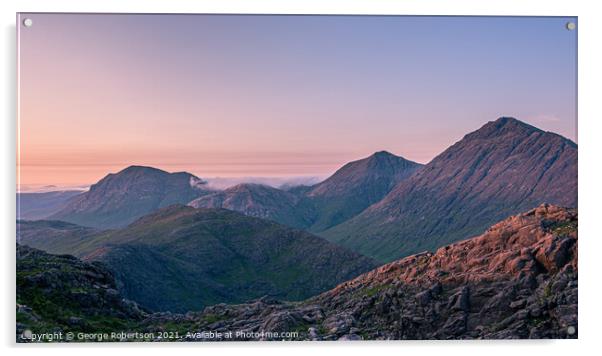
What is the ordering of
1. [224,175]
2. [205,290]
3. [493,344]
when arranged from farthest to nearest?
[205,290] → [224,175] → [493,344]

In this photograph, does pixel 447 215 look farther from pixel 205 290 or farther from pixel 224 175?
pixel 224 175

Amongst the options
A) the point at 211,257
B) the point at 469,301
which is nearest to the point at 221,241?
the point at 211,257

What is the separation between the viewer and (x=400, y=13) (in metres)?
23.1

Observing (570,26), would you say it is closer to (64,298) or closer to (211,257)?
(64,298)

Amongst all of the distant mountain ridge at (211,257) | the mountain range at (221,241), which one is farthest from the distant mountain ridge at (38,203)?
the distant mountain ridge at (211,257)

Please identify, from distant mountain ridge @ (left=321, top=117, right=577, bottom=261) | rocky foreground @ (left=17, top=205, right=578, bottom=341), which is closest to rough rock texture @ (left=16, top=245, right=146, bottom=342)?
rocky foreground @ (left=17, top=205, right=578, bottom=341)

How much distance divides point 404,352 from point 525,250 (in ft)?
21.6

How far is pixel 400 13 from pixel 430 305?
11.7 metres

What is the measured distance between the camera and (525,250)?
23672 mm

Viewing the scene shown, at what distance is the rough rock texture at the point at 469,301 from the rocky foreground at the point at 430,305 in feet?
0.13

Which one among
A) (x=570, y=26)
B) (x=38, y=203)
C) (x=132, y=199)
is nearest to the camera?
(x=570, y=26)

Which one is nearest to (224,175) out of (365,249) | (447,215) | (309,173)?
(309,173)

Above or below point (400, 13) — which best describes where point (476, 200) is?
below
